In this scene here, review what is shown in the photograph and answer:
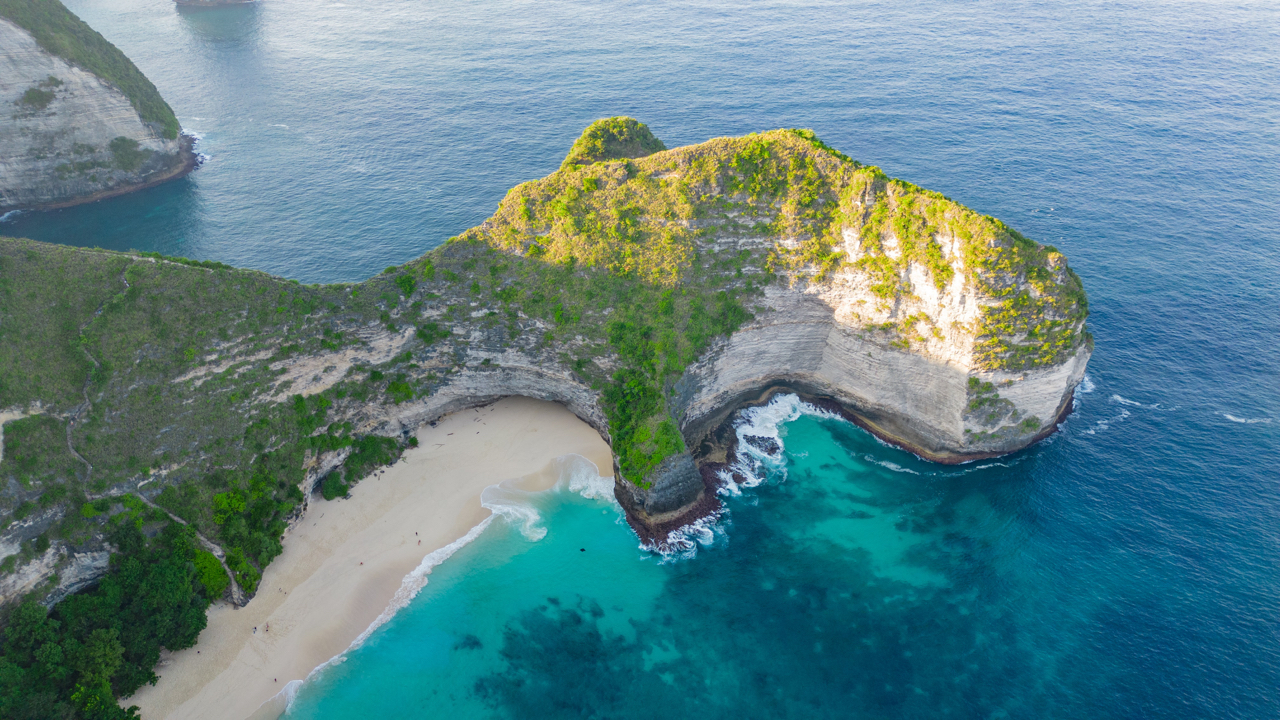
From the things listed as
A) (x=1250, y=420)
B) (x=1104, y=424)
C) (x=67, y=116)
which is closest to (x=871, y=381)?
(x=1104, y=424)

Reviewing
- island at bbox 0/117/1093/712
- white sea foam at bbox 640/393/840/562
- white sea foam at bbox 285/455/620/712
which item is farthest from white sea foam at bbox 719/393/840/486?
white sea foam at bbox 285/455/620/712

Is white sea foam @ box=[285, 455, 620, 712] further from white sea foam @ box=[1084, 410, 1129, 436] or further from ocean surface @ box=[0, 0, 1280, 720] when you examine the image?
white sea foam @ box=[1084, 410, 1129, 436]

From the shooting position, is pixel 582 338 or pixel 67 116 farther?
pixel 67 116

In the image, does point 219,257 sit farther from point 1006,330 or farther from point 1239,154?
point 1239,154

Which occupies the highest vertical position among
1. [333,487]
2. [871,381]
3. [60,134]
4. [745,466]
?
[60,134]

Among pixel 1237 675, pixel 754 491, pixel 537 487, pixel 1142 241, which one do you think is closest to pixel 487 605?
pixel 537 487

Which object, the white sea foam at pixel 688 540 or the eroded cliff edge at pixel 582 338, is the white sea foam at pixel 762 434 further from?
the white sea foam at pixel 688 540

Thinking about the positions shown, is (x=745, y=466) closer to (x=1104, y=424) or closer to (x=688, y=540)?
(x=688, y=540)
